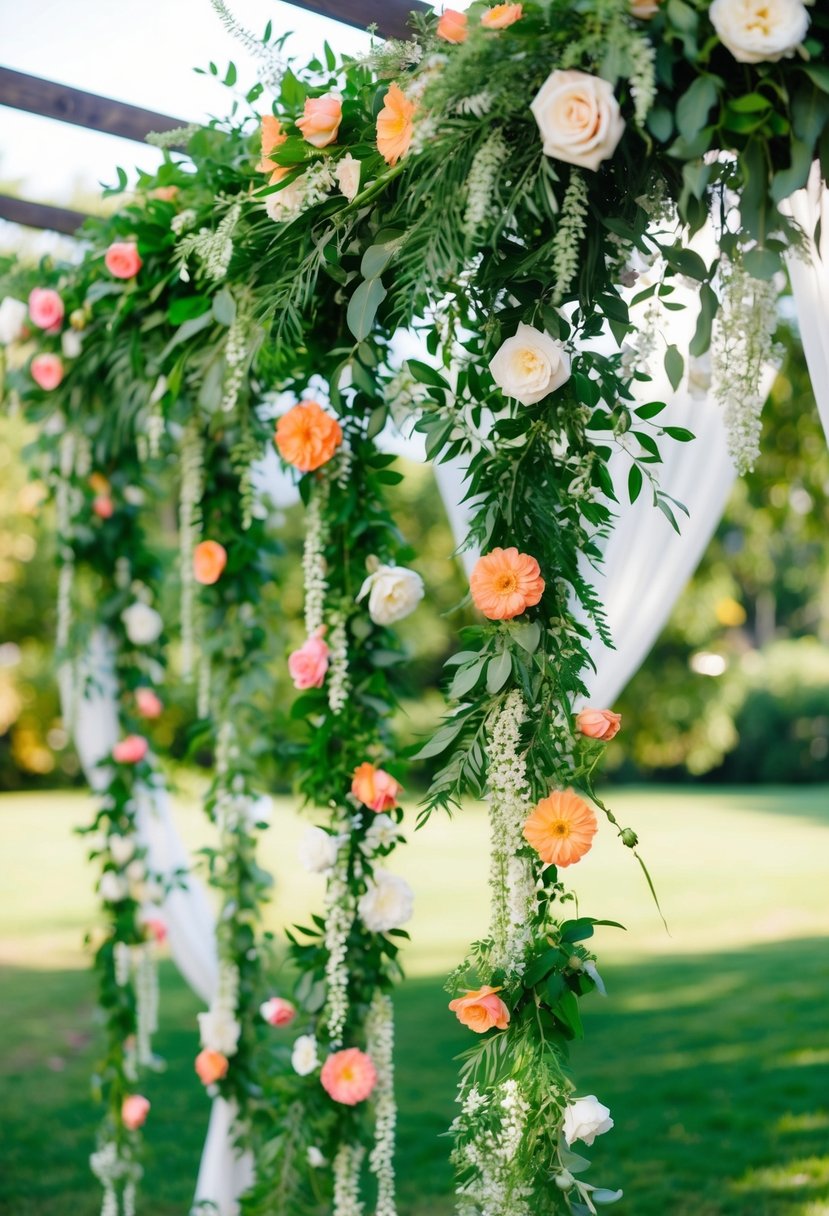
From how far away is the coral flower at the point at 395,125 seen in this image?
1448mm

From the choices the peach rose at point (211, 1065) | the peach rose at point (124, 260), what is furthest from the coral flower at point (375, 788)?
the peach rose at point (124, 260)

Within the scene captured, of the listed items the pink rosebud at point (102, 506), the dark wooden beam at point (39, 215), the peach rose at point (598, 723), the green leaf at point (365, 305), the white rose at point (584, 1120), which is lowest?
the white rose at point (584, 1120)

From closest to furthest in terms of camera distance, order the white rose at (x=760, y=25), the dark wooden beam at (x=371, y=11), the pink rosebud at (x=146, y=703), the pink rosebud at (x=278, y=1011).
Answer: the white rose at (x=760, y=25), the dark wooden beam at (x=371, y=11), the pink rosebud at (x=278, y=1011), the pink rosebud at (x=146, y=703)

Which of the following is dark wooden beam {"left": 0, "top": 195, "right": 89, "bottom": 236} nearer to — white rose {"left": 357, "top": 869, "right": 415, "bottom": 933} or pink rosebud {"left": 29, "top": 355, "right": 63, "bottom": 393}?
pink rosebud {"left": 29, "top": 355, "right": 63, "bottom": 393}

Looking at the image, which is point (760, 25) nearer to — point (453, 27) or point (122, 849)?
point (453, 27)

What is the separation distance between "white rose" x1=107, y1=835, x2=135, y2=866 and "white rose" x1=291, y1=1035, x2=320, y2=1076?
92 centimetres

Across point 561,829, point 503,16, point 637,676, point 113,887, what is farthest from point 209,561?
point 637,676

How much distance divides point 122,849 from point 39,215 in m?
1.77

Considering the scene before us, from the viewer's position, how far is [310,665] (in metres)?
2.18

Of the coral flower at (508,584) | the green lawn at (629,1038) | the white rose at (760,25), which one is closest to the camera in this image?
the white rose at (760,25)

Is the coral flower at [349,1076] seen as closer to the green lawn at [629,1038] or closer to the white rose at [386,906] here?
the white rose at [386,906]

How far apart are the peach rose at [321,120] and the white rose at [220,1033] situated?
196 cm

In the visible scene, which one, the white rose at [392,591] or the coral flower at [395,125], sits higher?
the coral flower at [395,125]

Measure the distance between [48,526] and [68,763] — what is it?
4362mm
